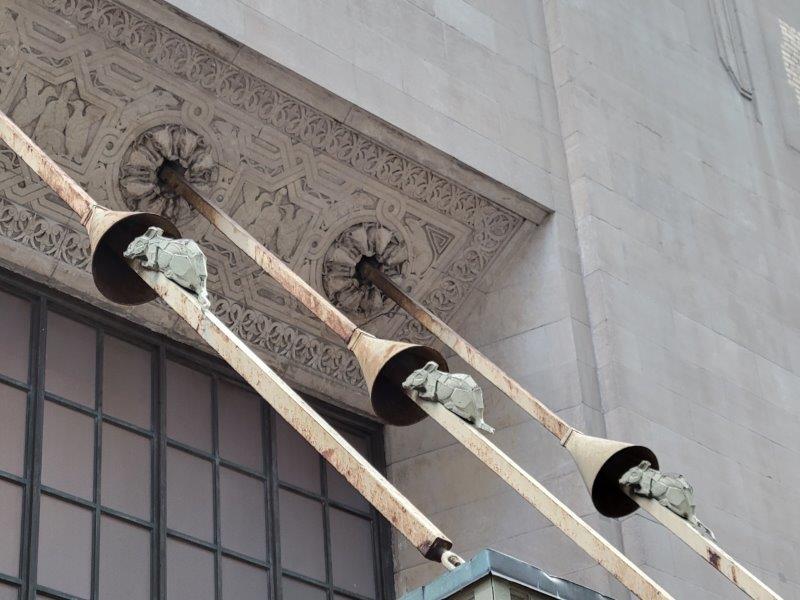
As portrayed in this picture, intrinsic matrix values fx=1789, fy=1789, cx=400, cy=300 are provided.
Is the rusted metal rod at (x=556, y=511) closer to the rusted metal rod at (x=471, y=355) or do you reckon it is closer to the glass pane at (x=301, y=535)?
the rusted metal rod at (x=471, y=355)

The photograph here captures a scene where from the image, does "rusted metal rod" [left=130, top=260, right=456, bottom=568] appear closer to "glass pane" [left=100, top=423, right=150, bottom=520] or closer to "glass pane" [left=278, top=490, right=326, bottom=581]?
"glass pane" [left=100, top=423, right=150, bottom=520]

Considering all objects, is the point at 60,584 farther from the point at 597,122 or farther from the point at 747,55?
the point at 747,55

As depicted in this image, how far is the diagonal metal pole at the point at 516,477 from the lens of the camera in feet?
35.3

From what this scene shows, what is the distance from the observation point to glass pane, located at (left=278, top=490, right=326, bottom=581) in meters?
13.6

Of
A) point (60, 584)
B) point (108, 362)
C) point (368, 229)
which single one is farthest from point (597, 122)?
point (60, 584)

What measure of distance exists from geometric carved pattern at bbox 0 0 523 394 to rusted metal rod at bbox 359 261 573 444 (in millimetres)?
349

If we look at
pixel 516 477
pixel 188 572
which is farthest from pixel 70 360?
pixel 516 477

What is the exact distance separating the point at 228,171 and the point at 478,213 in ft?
7.42

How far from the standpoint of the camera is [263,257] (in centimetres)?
1195

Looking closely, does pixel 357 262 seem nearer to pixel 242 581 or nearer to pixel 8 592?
pixel 242 581

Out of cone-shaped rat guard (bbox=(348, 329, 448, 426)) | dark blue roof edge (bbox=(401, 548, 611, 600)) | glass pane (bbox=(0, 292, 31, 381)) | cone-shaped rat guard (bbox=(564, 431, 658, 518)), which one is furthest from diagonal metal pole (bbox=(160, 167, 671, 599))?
dark blue roof edge (bbox=(401, 548, 611, 600))

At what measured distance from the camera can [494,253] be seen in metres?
14.7

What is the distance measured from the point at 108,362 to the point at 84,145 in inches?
63.5

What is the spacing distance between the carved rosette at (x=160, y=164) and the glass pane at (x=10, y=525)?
2391 mm
